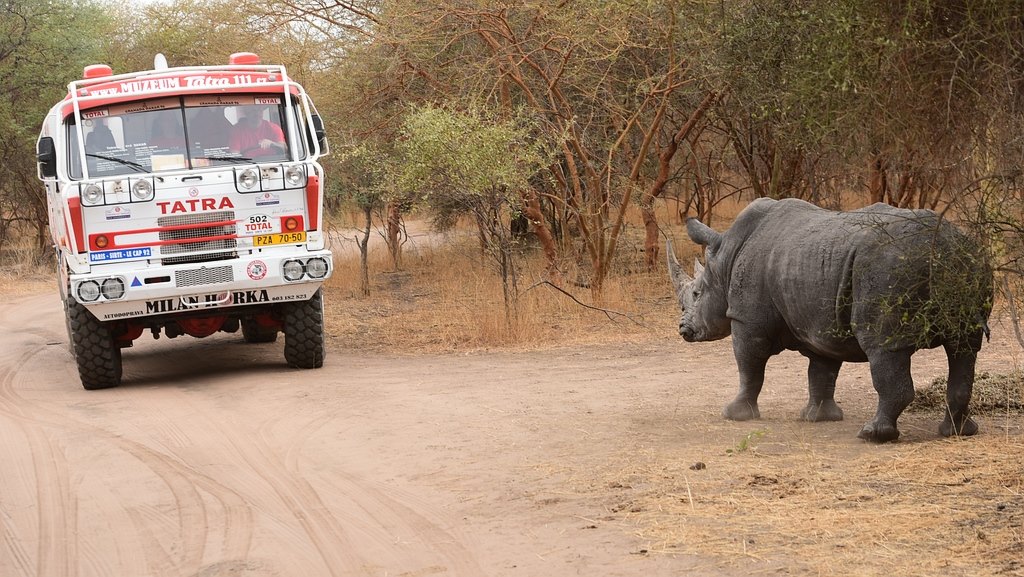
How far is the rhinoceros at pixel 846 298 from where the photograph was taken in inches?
275

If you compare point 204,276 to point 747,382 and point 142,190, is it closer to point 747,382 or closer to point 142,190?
point 142,190

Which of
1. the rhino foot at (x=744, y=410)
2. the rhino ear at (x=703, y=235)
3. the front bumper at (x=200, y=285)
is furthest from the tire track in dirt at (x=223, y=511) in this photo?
the rhino ear at (x=703, y=235)

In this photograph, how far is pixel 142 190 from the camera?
1113 centimetres

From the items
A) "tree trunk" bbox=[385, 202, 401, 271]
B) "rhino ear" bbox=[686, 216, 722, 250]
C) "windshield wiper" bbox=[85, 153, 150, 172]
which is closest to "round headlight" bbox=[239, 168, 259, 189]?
"windshield wiper" bbox=[85, 153, 150, 172]

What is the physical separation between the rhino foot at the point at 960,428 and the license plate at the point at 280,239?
6.24m

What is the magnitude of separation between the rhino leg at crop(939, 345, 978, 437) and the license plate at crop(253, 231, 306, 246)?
6246 mm

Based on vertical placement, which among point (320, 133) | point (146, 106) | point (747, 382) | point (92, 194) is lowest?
point (747, 382)

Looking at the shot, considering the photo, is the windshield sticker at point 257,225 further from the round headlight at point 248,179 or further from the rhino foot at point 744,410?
the rhino foot at point 744,410

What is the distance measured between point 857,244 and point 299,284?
5.72m

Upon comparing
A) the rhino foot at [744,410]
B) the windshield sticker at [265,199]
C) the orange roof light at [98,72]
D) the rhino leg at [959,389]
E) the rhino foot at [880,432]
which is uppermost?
the orange roof light at [98,72]

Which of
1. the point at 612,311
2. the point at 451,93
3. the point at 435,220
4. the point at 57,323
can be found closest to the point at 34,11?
the point at 435,220

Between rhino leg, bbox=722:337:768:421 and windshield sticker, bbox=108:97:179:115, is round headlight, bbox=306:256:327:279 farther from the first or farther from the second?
rhino leg, bbox=722:337:768:421

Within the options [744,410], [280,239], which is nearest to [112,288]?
[280,239]

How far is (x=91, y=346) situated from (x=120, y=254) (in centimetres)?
98
